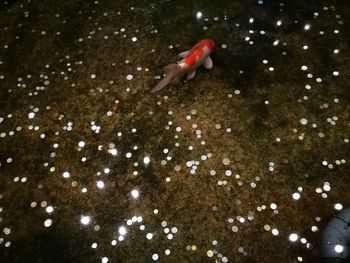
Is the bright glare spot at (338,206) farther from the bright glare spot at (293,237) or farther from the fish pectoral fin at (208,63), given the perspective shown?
the fish pectoral fin at (208,63)

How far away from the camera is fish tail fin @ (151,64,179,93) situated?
3.34 metres

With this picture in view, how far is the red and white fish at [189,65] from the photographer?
3.36 metres

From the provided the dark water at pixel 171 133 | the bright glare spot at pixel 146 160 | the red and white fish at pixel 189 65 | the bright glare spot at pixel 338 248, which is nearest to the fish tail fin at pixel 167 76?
the red and white fish at pixel 189 65

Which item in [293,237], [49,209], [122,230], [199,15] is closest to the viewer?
[293,237]

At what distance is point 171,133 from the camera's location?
10.8ft

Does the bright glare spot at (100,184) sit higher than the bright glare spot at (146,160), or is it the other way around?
the bright glare spot at (146,160)

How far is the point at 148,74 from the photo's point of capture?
3721mm

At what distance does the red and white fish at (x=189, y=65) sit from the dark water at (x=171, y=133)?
0.16m

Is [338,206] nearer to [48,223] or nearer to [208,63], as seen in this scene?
[208,63]

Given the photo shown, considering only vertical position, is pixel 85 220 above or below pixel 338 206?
above

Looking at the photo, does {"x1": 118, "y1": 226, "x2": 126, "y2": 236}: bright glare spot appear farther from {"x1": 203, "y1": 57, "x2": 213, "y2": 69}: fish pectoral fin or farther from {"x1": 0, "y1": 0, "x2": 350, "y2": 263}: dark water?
{"x1": 203, "y1": 57, "x2": 213, "y2": 69}: fish pectoral fin

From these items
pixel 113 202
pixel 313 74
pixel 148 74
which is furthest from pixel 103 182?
pixel 313 74

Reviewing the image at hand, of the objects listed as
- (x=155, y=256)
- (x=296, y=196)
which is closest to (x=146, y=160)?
(x=155, y=256)

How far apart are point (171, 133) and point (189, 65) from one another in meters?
0.74
